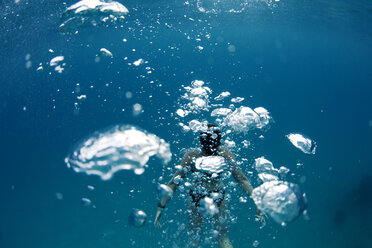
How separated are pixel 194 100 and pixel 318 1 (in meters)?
12.2

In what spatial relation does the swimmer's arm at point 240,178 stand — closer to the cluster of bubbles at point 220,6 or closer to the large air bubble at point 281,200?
the large air bubble at point 281,200

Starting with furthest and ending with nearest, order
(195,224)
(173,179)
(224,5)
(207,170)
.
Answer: (224,5) < (195,224) < (207,170) < (173,179)

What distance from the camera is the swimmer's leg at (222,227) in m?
4.38

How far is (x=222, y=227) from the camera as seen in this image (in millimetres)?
4512

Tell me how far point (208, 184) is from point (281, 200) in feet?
4.38

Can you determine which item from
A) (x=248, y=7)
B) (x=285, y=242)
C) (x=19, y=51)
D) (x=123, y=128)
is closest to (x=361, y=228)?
(x=285, y=242)

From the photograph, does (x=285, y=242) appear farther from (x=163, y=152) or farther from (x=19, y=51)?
(x=19, y=51)

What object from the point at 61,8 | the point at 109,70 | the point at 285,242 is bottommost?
the point at 109,70

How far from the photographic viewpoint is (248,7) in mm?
20484

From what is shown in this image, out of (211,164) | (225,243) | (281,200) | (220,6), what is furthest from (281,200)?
(220,6)

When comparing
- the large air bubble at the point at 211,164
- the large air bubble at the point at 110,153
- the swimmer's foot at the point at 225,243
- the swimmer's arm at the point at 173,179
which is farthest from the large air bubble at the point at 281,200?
the large air bubble at the point at 110,153

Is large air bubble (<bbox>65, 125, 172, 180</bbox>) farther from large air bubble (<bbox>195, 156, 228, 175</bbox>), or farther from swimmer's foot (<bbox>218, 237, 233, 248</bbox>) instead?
swimmer's foot (<bbox>218, 237, 233, 248</bbox>)

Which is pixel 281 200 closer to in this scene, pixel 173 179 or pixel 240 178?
pixel 240 178

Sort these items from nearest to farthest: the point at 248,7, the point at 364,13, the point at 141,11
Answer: the point at 141,11
the point at 364,13
the point at 248,7
